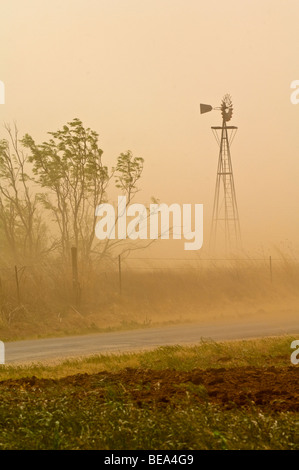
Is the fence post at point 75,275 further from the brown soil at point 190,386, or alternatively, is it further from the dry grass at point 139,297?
the brown soil at point 190,386

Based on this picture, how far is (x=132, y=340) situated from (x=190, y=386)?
14.6 meters

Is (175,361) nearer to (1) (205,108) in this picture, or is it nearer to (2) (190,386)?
(2) (190,386)

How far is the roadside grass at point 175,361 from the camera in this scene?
674 inches

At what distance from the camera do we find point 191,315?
41.2m

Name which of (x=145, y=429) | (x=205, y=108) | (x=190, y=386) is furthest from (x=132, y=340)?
(x=205, y=108)

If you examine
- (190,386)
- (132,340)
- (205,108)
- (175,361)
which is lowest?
(132,340)

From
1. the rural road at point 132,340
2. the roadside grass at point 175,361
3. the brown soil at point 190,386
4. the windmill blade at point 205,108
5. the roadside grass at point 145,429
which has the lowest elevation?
the rural road at point 132,340

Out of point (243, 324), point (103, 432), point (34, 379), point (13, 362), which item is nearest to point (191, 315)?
point (243, 324)

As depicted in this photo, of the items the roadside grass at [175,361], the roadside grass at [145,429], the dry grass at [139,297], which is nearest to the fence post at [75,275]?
the dry grass at [139,297]

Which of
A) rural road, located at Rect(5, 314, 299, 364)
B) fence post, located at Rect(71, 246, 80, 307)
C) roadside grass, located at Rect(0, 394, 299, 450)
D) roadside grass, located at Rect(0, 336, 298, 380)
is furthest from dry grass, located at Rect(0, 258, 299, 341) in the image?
roadside grass, located at Rect(0, 394, 299, 450)

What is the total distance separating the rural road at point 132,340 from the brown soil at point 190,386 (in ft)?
22.8

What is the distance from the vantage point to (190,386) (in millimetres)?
11797

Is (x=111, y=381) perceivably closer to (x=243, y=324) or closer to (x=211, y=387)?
(x=211, y=387)
